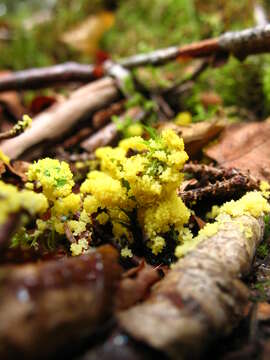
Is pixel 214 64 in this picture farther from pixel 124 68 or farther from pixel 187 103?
pixel 124 68

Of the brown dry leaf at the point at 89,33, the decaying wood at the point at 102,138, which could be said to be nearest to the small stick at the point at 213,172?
the decaying wood at the point at 102,138

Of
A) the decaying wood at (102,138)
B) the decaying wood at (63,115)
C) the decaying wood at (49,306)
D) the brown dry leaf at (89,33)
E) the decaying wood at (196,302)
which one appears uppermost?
the brown dry leaf at (89,33)

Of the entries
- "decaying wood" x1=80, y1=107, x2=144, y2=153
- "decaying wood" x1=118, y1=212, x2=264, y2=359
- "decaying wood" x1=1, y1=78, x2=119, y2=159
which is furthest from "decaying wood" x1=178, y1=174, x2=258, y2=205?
"decaying wood" x1=1, y1=78, x2=119, y2=159

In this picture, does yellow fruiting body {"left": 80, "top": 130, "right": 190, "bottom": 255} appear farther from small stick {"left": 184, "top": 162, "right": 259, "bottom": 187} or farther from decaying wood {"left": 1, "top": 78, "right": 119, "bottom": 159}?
decaying wood {"left": 1, "top": 78, "right": 119, "bottom": 159}

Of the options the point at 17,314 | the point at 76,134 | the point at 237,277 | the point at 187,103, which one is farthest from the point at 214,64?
the point at 17,314

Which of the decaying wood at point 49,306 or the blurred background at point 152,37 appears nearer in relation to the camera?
the decaying wood at point 49,306

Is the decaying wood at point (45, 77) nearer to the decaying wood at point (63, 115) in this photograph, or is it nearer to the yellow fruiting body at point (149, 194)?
the decaying wood at point (63, 115)

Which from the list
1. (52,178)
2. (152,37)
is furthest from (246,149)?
(152,37)

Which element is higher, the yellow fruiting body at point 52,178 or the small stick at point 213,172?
the yellow fruiting body at point 52,178
